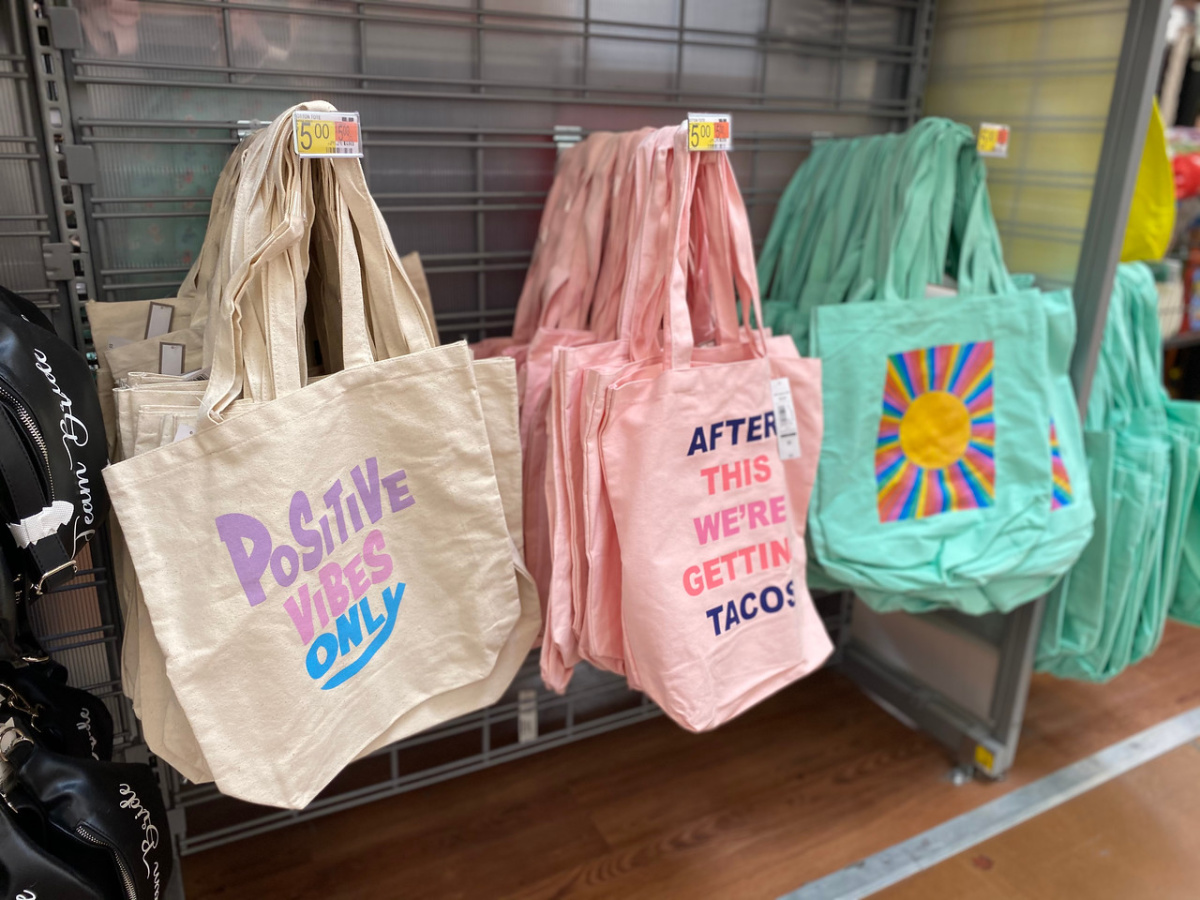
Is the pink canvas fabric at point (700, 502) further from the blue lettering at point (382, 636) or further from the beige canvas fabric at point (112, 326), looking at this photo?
the beige canvas fabric at point (112, 326)

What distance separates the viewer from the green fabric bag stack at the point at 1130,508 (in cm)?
149

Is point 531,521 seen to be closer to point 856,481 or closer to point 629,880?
point 856,481

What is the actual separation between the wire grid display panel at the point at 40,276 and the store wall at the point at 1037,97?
146 centimetres

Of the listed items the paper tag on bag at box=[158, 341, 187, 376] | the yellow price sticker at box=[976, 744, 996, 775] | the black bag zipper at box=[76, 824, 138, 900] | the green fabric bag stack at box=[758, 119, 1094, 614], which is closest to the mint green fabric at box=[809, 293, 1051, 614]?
the green fabric bag stack at box=[758, 119, 1094, 614]

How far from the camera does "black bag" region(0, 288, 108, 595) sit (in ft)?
2.47

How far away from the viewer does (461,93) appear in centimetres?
128

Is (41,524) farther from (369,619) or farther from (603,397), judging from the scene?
(603,397)

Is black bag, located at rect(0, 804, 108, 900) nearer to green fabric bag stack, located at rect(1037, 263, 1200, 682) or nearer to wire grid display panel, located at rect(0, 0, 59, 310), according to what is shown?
wire grid display panel, located at rect(0, 0, 59, 310)

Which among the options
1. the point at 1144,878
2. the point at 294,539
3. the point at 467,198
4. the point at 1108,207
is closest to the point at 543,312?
the point at 467,198

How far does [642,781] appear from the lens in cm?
163

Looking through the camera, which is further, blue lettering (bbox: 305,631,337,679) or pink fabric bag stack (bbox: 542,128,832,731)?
pink fabric bag stack (bbox: 542,128,832,731)

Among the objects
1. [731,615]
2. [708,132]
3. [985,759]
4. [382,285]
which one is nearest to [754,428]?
[731,615]

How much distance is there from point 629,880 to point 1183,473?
1.18 metres

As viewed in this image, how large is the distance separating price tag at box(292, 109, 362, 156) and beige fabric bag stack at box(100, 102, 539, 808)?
0.02 m
